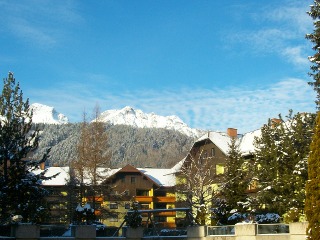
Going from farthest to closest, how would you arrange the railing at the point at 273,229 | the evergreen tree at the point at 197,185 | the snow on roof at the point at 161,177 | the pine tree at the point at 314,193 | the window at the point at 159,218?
the snow on roof at the point at 161,177
the window at the point at 159,218
the evergreen tree at the point at 197,185
the railing at the point at 273,229
the pine tree at the point at 314,193

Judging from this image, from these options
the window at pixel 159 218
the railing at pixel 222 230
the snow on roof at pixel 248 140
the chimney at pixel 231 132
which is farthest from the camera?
the chimney at pixel 231 132

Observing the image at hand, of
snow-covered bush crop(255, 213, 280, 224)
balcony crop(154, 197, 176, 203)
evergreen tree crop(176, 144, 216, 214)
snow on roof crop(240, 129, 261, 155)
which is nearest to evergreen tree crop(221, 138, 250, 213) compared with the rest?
snow-covered bush crop(255, 213, 280, 224)

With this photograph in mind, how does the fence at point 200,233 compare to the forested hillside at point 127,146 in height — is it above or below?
below

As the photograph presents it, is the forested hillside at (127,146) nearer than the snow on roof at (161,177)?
No

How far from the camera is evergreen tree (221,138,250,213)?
32.3m

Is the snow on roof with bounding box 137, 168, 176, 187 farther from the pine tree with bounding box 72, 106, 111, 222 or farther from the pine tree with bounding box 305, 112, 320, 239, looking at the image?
the pine tree with bounding box 305, 112, 320, 239

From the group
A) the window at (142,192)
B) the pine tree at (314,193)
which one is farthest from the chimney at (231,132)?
the pine tree at (314,193)

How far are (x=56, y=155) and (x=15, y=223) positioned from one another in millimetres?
129345

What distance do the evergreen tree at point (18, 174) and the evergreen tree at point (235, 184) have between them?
44.8 ft

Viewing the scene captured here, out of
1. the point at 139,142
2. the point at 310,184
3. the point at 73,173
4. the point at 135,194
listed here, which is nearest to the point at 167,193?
the point at 135,194

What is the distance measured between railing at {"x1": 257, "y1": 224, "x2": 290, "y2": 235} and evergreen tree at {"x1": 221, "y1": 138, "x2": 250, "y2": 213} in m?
7.42

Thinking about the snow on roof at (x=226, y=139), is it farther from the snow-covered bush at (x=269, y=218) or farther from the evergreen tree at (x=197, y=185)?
the snow-covered bush at (x=269, y=218)

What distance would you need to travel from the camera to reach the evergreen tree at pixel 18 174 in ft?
73.3

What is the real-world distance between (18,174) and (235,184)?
52.5 ft
